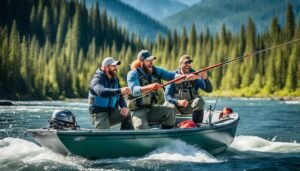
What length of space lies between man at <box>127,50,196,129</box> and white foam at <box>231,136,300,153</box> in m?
3.49

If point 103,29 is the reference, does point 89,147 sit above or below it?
below

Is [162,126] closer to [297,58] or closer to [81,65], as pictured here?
[297,58]

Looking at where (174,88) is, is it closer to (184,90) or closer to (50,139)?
(184,90)


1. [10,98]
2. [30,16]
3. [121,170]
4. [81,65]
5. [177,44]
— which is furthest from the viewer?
[30,16]

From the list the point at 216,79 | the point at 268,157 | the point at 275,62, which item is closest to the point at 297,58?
the point at 275,62

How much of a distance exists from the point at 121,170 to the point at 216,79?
9774cm

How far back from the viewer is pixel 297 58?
271ft

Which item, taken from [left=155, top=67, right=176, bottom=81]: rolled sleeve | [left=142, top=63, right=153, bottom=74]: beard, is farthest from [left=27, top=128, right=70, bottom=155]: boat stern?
[left=155, top=67, right=176, bottom=81]: rolled sleeve

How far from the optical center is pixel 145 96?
1095 centimetres

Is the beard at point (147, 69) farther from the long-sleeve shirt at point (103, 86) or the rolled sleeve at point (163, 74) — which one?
the long-sleeve shirt at point (103, 86)

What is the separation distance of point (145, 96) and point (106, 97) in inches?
35.9

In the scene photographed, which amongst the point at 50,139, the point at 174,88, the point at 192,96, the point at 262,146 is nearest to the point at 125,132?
the point at 50,139

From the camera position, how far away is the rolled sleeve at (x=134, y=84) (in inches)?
409

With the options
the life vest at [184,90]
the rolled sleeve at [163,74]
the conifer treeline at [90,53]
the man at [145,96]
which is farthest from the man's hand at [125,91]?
the conifer treeline at [90,53]
